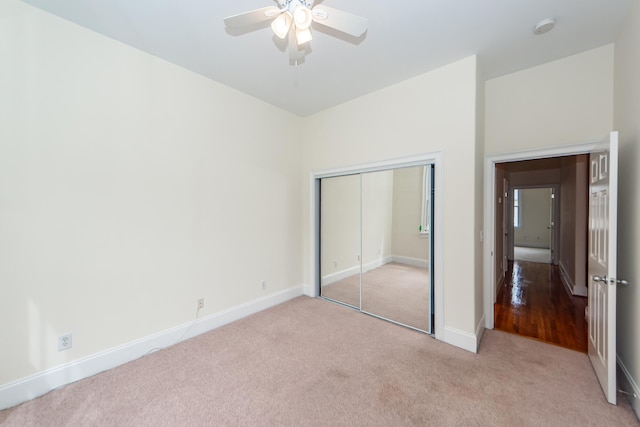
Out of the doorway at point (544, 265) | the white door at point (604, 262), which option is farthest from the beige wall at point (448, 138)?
the white door at point (604, 262)

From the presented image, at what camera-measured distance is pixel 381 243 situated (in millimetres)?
3584

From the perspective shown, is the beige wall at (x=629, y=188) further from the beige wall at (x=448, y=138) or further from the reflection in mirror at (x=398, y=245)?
the reflection in mirror at (x=398, y=245)

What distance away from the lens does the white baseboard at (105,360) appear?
1802mm

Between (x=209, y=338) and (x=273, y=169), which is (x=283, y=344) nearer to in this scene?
(x=209, y=338)

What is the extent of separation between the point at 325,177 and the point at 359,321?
6.83 feet

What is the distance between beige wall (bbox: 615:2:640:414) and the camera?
1.73 meters

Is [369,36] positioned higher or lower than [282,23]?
higher

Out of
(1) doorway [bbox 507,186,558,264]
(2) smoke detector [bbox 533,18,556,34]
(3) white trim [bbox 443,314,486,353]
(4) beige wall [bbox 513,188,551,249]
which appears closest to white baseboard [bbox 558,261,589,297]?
(3) white trim [bbox 443,314,486,353]

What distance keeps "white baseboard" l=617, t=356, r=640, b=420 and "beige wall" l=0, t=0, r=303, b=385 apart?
3.44 meters

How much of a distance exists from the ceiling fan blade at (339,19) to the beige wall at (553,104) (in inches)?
82.7

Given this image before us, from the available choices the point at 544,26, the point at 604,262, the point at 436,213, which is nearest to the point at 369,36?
the point at 544,26

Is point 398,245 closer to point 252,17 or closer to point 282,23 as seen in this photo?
point 282,23

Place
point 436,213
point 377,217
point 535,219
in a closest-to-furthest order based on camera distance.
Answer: point 436,213 → point 377,217 → point 535,219

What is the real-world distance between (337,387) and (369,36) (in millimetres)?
2916
